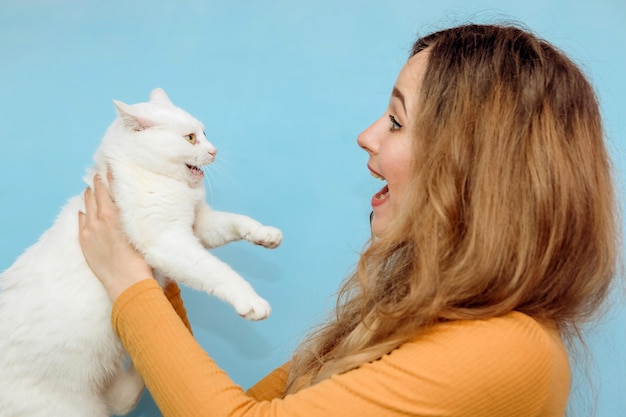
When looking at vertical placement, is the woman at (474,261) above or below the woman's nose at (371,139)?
below

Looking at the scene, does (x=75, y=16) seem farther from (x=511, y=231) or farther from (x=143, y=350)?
(x=511, y=231)

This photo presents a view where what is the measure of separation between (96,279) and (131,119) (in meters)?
0.34

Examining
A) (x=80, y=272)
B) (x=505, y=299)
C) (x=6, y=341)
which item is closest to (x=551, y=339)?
(x=505, y=299)

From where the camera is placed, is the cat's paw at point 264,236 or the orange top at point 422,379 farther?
the cat's paw at point 264,236

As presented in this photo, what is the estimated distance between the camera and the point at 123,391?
130 centimetres

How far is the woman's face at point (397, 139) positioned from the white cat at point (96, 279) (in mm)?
319

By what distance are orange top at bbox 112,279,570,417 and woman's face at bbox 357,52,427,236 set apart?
26 cm

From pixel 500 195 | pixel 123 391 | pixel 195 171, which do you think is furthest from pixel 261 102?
pixel 500 195

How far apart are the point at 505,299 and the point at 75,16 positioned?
1724 mm

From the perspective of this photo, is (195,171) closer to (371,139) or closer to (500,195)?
(371,139)

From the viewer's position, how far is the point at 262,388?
46.2 inches

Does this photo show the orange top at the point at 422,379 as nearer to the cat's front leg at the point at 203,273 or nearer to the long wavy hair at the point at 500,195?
the long wavy hair at the point at 500,195

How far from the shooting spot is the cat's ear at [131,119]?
116cm

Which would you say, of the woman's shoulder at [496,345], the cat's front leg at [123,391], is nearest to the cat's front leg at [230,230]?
the cat's front leg at [123,391]
